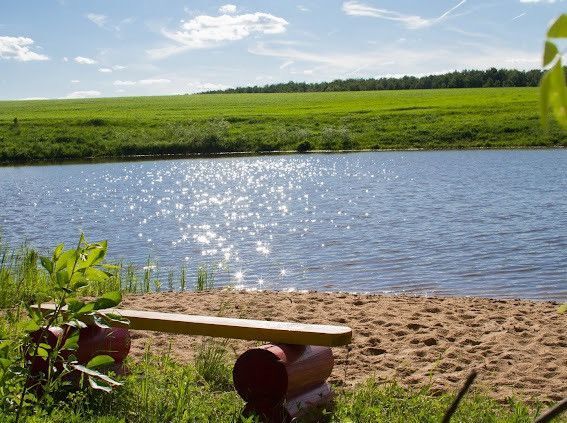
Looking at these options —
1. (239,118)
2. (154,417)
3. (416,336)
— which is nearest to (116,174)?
(239,118)

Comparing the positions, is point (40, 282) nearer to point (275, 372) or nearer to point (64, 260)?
point (275, 372)

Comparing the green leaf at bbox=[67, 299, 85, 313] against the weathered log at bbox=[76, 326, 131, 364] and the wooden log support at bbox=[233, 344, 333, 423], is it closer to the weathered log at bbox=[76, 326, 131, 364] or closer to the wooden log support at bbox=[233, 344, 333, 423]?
the wooden log support at bbox=[233, 344, 333, 423]

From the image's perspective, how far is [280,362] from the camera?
484cm

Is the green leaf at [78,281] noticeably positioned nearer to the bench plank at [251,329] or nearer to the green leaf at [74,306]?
the green leaf at [74,306]

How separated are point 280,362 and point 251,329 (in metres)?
0.27

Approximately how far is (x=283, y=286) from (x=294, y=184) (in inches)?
707

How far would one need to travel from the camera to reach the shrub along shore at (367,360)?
4.95 m

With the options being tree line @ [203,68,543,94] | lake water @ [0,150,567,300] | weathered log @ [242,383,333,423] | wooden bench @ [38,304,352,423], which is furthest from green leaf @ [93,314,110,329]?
tree line @ [203,68,543,94]

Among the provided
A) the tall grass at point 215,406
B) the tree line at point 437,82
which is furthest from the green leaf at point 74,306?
the tree line at point 437,82

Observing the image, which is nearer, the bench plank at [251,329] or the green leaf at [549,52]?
the green leaf at [549,52]

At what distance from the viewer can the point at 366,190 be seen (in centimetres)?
2675

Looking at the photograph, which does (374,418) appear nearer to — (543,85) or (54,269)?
(54,269)

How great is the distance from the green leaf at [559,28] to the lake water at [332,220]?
10.5 meters

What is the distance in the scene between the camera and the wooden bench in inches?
190
